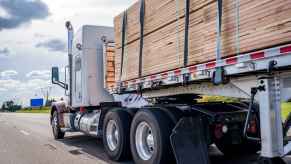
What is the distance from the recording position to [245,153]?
296 inches

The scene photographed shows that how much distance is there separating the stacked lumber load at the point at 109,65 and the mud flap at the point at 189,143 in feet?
12.4

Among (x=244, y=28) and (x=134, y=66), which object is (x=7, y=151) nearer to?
(x=134, y=66)

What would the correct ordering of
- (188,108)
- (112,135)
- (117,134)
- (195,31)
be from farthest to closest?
1. (112,135)
2. (117,134)
3. (188,108)
4. (195,31)

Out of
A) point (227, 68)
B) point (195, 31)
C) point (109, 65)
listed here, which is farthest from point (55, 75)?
point (227, 68)

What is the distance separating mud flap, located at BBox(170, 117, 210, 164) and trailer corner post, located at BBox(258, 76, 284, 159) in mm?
1133

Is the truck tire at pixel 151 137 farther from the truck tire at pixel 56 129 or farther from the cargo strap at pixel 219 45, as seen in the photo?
the truck tire at pixel 56 129

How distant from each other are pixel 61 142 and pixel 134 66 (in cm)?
477

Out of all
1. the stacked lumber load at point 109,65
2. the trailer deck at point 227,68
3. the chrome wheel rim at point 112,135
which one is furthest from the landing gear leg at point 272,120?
the stacked lumber load at point 109,65

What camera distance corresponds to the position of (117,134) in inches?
279

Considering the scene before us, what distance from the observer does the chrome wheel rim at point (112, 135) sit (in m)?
7.33

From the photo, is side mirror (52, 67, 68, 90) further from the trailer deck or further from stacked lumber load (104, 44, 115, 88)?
the trailer deck

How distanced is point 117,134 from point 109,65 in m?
2.47

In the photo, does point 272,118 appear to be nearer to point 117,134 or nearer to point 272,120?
point 272,120

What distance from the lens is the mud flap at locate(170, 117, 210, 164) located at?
17.1 feet
